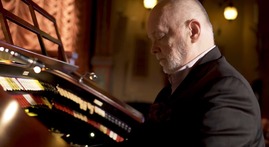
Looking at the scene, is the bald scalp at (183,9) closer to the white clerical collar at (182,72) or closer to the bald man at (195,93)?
the bald man at (195,93)

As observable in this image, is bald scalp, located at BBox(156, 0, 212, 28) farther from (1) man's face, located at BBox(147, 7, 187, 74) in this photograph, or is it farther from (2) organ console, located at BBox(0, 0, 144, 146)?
(2) organ console, located at BBox(0, 0, 144, 146)

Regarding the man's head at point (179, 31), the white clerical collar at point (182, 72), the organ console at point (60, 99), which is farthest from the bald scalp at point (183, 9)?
the organ console at point (60, 99)

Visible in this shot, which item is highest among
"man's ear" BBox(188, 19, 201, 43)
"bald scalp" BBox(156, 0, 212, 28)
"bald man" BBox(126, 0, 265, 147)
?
"bald scalp" BBox(156, 0, 212, 28)

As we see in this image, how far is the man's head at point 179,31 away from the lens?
5.08 feet

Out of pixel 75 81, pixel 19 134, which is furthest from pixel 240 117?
pixel 75 81

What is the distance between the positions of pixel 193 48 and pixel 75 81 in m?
0.86

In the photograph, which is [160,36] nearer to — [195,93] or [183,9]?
[183,9]

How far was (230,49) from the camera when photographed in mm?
8812

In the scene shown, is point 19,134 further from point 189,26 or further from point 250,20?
point 250,20

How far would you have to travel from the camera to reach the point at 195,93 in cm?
140

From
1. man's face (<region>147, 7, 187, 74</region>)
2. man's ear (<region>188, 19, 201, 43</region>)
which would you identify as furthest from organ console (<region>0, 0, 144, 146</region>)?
man's ear (<region>188, 19, 201, 43</region>)

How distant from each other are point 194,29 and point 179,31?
0.06 meters

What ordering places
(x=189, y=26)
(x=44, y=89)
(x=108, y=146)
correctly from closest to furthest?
(x=189, y=26) → (x=108, y=146) → (x=44, y=89)

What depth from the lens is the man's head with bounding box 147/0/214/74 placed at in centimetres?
155
